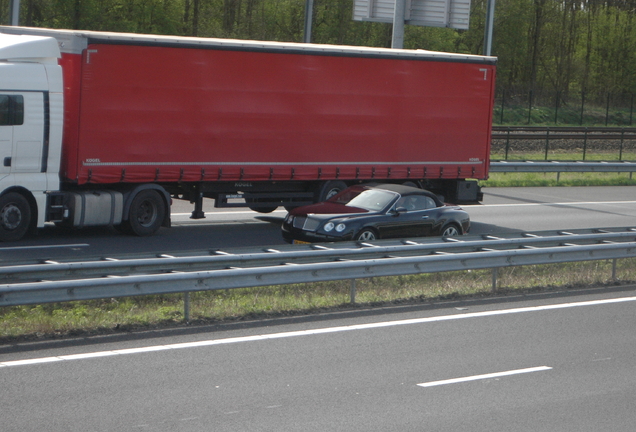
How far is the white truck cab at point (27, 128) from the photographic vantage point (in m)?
14.5

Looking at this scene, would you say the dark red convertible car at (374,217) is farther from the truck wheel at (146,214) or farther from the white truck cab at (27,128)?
the white truck cab at (27,128)

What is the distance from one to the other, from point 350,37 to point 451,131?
41309 millimetres

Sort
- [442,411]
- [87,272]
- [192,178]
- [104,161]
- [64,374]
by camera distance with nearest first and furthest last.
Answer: [442,411]
[64,374]
[87,272]
[104,161]
[192,178]

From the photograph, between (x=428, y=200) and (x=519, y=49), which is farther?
(x=519, y=49)

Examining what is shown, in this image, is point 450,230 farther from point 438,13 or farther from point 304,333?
point 438,13

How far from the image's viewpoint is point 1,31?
15.8m

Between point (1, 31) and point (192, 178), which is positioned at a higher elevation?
point (1, 31)

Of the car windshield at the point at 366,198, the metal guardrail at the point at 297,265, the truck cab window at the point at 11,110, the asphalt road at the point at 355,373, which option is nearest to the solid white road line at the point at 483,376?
the asphalt road at the point at 355,373

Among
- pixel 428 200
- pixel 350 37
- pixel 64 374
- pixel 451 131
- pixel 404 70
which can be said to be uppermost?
pixel 350 37

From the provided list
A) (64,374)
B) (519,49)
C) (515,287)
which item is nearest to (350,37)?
(519,49)

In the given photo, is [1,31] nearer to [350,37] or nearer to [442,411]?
[442,411]

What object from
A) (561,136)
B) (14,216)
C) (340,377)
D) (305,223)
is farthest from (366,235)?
(561,136)

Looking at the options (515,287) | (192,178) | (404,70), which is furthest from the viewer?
(404,70)

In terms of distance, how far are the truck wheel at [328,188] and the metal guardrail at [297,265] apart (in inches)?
227
